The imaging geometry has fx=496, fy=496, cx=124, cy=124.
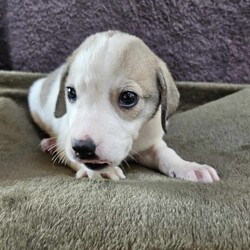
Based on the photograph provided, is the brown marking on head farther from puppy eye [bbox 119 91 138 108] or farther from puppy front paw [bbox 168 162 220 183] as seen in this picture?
puppy front paw [bbox 168 162 220 183]

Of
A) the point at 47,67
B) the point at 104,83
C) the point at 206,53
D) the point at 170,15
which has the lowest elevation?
the point at 47,67

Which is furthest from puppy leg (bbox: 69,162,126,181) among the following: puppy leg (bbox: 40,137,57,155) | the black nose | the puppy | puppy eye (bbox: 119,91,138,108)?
puppy leg (bbox: 40,137,57,155)

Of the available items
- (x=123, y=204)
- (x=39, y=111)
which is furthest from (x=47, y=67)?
(x=123, y=204)

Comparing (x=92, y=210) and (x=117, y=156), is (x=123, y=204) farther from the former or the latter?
(x=117, y=156)

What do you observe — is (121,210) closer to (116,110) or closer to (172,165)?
(116,110)

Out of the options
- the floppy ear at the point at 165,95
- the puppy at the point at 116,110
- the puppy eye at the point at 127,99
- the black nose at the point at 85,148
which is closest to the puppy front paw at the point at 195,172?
the puppy at the point at 116,110

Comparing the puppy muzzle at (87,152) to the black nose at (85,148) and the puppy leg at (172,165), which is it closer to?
the black nose at (85,148)

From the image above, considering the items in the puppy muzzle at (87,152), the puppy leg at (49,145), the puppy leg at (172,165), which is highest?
the puppy muzzle at (87,152)
